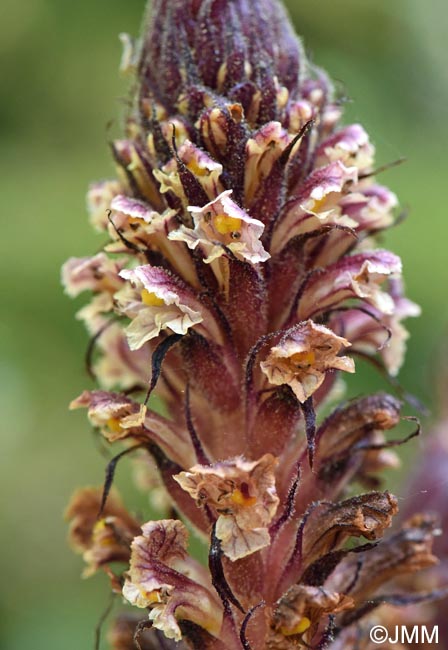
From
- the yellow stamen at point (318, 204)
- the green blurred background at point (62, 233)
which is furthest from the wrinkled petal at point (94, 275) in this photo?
the green blurred background at point (62, 233)

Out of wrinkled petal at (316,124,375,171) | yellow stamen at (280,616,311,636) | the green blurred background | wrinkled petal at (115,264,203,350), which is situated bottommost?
yellow stamen at (280,616,311,636)

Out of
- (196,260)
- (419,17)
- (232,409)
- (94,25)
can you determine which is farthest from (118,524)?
(419,17)

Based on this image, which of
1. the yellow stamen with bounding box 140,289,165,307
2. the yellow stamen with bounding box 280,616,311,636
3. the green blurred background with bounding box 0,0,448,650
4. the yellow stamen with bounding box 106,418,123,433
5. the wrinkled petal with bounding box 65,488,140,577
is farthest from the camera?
the green blurred background with bounding box 0,0,448,650

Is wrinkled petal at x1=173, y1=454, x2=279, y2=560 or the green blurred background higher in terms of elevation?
the green blurred background

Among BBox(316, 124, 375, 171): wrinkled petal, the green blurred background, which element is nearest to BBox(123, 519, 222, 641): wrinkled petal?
BBox(316, 124, 375, 171): wrinkled petal

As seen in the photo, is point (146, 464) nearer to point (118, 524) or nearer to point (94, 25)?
point (118, 524)

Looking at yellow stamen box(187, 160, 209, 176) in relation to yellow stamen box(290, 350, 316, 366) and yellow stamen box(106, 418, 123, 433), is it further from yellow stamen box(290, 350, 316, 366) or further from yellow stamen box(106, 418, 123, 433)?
yellow stamen box(106, 418, 123, 433)
